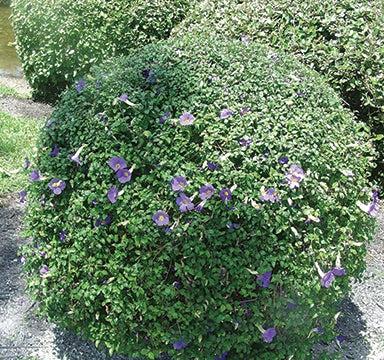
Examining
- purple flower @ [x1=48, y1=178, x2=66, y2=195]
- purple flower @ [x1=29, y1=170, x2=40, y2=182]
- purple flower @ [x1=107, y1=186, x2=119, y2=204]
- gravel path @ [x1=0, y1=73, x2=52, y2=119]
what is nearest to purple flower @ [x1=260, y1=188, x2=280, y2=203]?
purple flower @ [x1=107, y1=186, x2=119, y2=204]

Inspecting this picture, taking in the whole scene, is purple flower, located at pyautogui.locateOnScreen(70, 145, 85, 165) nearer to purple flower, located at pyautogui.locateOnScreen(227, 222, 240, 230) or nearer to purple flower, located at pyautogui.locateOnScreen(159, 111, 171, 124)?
purple flower, located at pyautogui.locateOnScreen(159, 111, 171, 124)

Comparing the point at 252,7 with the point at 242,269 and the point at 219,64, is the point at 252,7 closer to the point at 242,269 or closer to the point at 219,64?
the point at 219,64

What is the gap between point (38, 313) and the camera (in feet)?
10.5

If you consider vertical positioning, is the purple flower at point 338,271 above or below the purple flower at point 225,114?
below

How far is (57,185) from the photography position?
2844 millimetres

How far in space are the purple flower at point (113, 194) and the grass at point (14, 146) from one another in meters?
1.95

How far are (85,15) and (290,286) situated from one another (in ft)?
13.5

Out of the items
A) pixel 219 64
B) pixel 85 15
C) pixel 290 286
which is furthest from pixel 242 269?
pixel 85 15

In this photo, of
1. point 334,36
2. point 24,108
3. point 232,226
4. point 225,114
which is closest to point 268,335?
point 232,226

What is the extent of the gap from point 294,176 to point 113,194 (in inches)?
29.6

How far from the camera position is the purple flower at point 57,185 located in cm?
283

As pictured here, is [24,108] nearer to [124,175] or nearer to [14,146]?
[14,146]

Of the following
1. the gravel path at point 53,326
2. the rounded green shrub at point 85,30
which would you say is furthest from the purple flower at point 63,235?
the rounded green shrub at point 85,30

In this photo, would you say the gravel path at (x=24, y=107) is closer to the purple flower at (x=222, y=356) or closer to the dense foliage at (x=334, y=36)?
the dense foliage at (x=334, y=36)
